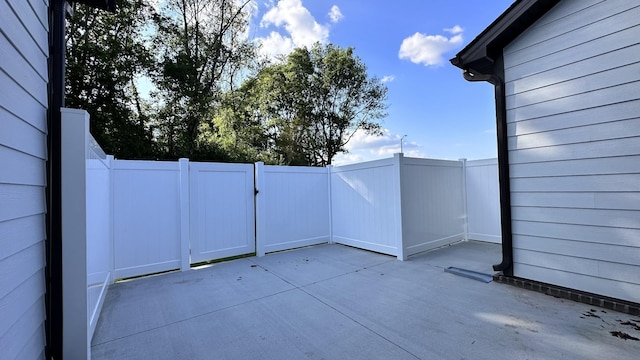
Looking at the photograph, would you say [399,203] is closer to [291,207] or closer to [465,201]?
[291,207]

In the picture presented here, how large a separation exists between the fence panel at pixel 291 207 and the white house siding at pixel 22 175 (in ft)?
11.2

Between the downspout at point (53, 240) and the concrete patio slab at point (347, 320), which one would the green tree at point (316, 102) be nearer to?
the concrete patio slab at point (347, 320)

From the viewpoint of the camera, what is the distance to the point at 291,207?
549cm

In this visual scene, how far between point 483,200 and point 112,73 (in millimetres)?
9778

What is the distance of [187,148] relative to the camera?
8.90 metres

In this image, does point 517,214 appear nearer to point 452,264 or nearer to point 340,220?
point 452,264

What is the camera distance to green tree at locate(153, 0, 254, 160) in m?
8.98

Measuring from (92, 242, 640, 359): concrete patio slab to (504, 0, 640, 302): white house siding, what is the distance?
1.57 ft

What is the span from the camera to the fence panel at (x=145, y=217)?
384 cm

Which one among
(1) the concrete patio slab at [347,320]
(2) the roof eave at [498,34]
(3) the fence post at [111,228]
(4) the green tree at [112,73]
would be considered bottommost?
(1) the concrete patio slab at [347,320]

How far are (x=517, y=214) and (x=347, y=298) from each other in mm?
2383

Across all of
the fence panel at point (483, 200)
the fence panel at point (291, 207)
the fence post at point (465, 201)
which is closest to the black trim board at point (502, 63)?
the fence panel at point (483, 200)

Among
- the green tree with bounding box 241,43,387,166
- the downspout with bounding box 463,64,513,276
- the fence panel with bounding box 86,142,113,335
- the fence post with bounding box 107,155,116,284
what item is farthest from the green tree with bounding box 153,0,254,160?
the downspout with bounding box 463,64,513,276

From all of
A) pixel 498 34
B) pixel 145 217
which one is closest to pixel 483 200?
pixel 498 34
